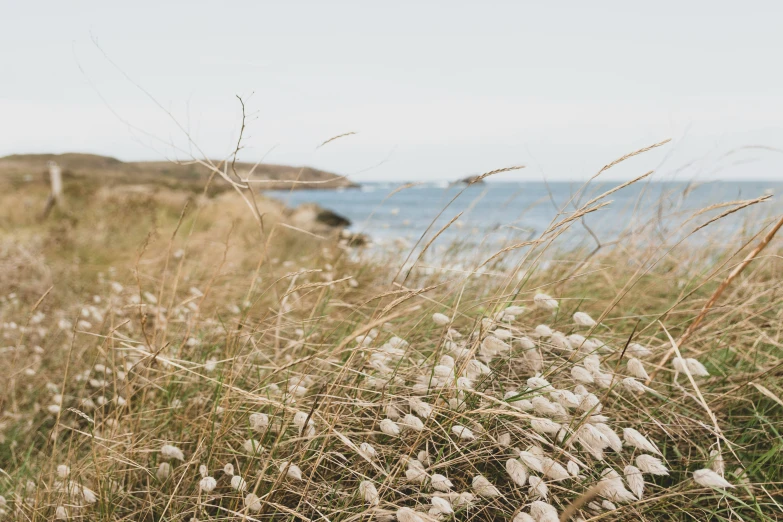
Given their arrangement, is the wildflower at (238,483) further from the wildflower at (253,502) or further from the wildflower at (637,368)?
the wildflower at (637,368)

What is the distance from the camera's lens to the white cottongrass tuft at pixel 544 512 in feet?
3.73

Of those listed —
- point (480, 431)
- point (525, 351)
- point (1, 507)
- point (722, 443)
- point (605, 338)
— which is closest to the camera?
point (480, 431)

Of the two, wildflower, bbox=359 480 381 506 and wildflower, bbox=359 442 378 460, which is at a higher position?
wildflower, bbox=359 442 378 460

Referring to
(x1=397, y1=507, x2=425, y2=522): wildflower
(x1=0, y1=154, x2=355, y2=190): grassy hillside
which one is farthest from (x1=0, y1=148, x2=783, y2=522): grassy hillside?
(x1=0, y1=154, x2=355, y2=190): grassy hillside

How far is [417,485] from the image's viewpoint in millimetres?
1470

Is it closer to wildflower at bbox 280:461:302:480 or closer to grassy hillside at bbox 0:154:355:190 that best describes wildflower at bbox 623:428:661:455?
wildflower at bbox 280:461:302:480

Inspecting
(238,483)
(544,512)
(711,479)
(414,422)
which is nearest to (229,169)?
(238,483)

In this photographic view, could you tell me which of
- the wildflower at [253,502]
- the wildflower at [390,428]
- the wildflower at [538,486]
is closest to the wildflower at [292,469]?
the wildflower at [253,502]

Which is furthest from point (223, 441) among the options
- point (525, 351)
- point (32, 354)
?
point (32, 354)

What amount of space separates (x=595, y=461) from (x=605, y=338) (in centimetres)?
71

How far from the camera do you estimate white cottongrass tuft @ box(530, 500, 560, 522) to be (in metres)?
1.14

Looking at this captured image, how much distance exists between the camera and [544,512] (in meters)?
1.16

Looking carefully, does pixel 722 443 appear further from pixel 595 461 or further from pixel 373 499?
pixel 373 499

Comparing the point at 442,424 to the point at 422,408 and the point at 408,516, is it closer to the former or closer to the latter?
the point at 422,408
